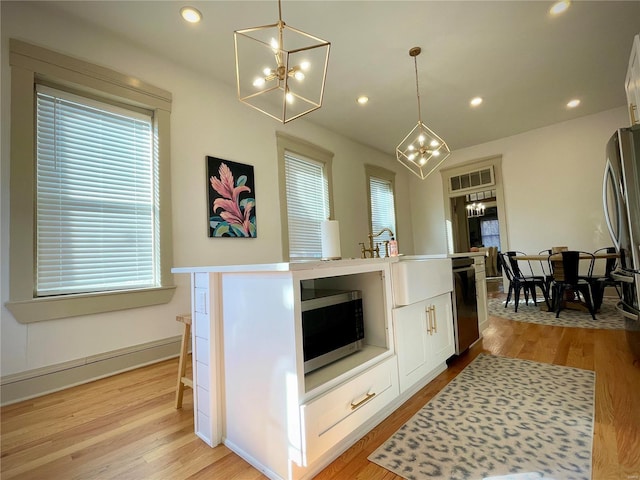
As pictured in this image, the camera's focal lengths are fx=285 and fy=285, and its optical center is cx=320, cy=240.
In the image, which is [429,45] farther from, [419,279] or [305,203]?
[419,279]

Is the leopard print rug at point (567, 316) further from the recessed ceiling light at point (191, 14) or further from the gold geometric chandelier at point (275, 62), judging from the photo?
the recessed ceiling light at point (191, 14)

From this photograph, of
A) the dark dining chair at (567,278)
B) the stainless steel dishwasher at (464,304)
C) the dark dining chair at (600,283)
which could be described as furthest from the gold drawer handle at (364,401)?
the dark dining chair at (600,283)

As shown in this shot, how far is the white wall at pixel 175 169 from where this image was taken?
2.10 metres

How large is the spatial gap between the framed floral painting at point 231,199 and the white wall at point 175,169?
0.08 metres

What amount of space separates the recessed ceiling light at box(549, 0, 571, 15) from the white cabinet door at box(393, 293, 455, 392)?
279 cm

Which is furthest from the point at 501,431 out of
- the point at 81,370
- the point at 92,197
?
the point at 92,197

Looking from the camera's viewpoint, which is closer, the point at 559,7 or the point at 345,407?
the point at 345,407

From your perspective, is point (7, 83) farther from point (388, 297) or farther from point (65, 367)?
point (388, 297)

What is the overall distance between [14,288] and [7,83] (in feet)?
4.94

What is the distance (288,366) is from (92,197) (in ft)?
7.97

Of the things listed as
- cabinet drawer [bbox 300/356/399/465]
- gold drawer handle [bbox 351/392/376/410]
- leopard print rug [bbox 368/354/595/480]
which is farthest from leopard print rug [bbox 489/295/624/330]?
gold drawer handle [bbox 351/392/376/410]

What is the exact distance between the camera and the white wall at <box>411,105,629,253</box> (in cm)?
488

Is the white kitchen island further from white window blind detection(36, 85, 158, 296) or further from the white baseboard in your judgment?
white window blind detection(36, 85, 158, 296)

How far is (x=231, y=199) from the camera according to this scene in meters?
3.36
